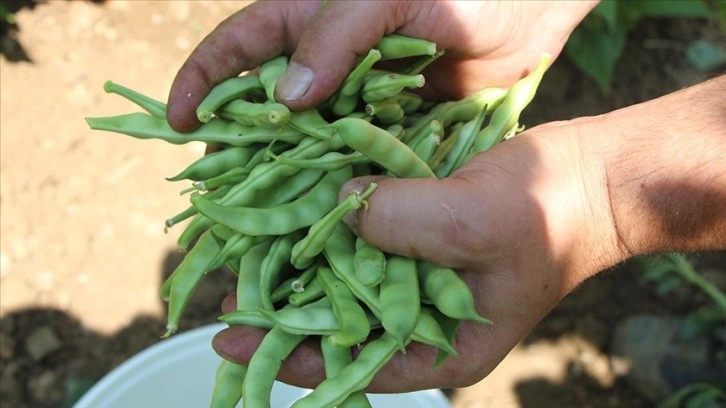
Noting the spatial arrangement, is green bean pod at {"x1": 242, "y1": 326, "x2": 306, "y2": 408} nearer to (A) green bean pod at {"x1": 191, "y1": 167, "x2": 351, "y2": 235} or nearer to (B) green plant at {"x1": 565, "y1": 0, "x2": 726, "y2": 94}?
(A) green bean pod at {"x1": 191, "y1": 167, "x2": 351, "y2": 235}

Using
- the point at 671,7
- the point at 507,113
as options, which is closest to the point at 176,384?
the point at 507,113

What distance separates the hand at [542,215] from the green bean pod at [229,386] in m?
0.10

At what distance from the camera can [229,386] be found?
5.83 ft

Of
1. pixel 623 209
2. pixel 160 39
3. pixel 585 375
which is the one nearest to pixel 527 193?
pixel 623 209

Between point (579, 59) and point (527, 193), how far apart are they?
2.14 meters

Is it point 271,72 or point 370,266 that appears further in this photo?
point 271,72

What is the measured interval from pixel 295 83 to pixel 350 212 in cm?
37

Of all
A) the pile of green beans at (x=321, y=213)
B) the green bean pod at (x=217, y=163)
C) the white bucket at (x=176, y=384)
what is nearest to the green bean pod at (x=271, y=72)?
the pile of green beans at (x=321, y=213)

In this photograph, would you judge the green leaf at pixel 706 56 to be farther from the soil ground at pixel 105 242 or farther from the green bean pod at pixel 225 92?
the green bean pod at pixel 225 92

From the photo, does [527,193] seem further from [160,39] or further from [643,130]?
[160,39]

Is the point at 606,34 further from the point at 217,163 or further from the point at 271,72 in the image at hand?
the point at 217,163

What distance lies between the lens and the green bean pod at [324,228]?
5.26 feet

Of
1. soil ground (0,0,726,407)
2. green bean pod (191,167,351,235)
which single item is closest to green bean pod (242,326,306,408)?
green bean pod (191,167,351,235)

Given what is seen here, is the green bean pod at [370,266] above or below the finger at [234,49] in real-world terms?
below
